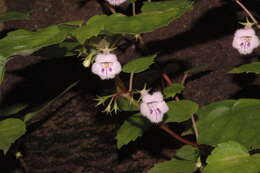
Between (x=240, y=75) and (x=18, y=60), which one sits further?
(x=18, y=60)

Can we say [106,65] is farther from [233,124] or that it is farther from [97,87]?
[97,87]

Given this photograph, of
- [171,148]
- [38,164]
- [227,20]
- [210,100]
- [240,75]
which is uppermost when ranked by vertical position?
[227,20]

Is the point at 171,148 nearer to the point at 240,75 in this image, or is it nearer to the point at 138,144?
the point at 138,144

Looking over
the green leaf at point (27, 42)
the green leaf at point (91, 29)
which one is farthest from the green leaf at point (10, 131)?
the green leaf at point (91, 29)

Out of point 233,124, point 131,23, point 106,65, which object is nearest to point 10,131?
point 106,65

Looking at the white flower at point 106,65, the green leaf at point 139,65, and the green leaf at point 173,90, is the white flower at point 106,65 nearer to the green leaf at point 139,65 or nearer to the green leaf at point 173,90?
the green leaf at point 139,65

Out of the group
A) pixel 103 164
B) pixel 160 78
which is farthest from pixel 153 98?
pixel 103 164
